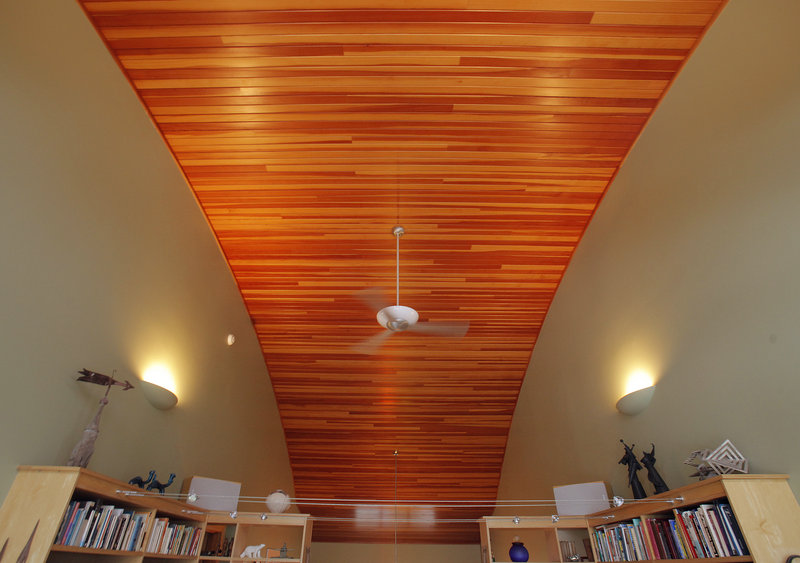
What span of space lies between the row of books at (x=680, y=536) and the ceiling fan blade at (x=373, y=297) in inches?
114

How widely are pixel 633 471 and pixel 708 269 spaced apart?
1606 mm

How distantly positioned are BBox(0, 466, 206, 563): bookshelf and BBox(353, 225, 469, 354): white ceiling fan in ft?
Result: 6.31

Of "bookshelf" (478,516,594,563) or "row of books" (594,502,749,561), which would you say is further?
"bookshelf" (478,516,594,563)

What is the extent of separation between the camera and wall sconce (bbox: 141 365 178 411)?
3.69m

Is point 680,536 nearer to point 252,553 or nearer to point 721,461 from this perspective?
point 721,461

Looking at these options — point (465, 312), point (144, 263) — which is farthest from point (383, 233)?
point (144, 263)

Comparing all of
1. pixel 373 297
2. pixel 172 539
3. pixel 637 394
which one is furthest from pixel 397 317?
pixel 172 539

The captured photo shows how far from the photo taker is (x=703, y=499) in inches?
101

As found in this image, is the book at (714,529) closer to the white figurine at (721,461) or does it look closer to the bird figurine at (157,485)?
the white figurine at (721,461)

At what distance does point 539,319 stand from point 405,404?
2.05m

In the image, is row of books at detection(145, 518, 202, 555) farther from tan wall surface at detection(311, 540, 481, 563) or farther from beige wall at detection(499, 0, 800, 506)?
tan wall surface at detection(311, 540, 481, 563)

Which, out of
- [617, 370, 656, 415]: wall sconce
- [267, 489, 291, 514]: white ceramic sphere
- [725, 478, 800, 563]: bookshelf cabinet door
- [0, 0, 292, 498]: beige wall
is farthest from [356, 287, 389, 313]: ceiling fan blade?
[725, 478, 800, 563]: bookshelf cabinet door

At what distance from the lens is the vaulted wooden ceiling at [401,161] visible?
310cm

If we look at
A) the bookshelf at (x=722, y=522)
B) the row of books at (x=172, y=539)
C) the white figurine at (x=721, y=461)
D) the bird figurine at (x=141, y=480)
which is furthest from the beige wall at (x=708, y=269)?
the bird figurine at (x=141, y=480)
